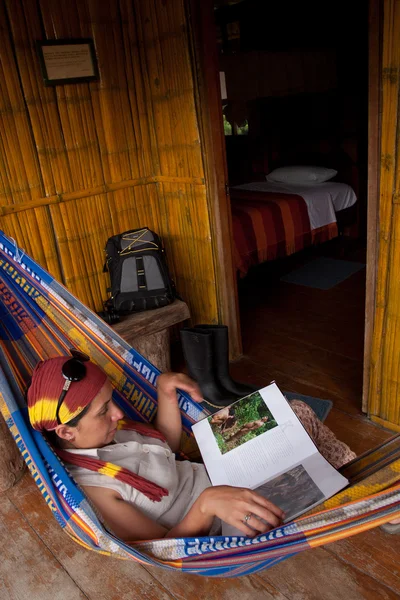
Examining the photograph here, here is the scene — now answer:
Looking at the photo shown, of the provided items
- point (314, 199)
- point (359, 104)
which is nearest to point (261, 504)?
point (314, 199)

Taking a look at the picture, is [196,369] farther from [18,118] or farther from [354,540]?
[18,118]

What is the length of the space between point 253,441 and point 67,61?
1898 millimetres

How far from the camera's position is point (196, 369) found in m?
2.25

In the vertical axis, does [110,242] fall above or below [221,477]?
above

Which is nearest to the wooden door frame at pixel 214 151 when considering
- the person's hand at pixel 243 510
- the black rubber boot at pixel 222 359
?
the black rubber boot at pixel 222 359

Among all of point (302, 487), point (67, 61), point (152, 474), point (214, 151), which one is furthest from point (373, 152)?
point (67, 61)

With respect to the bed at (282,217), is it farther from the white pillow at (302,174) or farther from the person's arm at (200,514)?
the person's arm at (200,514)

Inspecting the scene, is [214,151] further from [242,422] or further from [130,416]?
[242,422]

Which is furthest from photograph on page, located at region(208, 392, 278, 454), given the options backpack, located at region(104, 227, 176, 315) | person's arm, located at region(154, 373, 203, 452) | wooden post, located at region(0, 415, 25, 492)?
backpack, located at region(104, 227, 176, 315)

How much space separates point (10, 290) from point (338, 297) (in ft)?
7.65

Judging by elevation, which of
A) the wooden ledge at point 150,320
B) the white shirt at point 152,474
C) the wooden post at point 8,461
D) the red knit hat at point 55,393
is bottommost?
the wooden post at point 8,461

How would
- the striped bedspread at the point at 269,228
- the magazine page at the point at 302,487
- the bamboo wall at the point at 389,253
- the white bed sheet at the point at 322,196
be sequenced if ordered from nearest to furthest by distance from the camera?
the magazine page at the point at 302,487 → the bamboo wall at the point at 389,253 → the striped bedspread at the point at 269,228 → the white bed sheet at the point at 322,196

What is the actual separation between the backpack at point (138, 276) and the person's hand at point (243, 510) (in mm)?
1549

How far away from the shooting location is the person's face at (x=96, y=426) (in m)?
1.09
